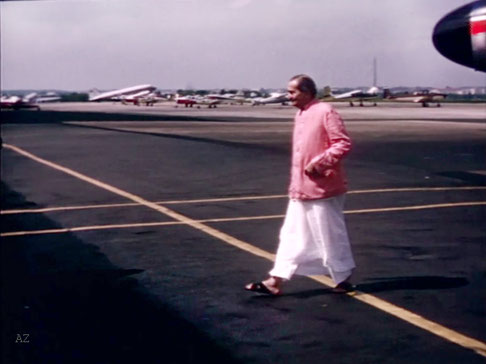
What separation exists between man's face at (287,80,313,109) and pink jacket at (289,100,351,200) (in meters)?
0.05

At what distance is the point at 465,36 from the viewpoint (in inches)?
475

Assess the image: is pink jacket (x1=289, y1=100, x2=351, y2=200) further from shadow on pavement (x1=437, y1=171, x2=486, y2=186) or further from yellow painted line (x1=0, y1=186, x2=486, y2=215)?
shadow on pavement (x1=437, y1=171, x2=486, y2=186)

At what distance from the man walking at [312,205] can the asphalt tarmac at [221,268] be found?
0.74 feet

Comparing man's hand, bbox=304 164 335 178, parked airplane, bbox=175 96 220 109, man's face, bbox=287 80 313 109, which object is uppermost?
man's face, bbox=287 80 313 109

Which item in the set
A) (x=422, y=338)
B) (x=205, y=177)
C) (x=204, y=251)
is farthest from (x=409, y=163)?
(x=422, y=338)

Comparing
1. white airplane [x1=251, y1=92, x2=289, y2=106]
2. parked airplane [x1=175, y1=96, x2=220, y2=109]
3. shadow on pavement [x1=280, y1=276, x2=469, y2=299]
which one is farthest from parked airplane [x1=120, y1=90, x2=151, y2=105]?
shadow on pavement [x1=280, y1=276, x2=469, y2=299]

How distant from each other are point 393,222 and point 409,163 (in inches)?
332

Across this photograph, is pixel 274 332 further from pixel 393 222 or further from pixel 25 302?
pixel 393 222

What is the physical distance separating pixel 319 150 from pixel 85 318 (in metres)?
2.22

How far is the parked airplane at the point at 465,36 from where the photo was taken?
39.3 ft

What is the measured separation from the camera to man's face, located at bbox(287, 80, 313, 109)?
7152 millimetres

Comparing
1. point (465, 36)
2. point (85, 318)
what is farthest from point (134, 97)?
point (85, 318)

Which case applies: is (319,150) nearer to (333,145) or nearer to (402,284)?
(333,145)

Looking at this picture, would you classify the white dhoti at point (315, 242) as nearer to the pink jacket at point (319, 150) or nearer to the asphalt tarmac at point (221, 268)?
the pink jacket at point (319, 150)
